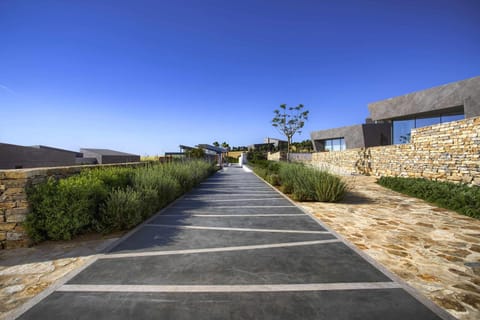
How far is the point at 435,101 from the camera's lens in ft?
48.6

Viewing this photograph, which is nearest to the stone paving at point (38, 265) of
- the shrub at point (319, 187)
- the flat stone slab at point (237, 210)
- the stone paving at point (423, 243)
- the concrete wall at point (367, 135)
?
the flat stone slab at point (237, 210)

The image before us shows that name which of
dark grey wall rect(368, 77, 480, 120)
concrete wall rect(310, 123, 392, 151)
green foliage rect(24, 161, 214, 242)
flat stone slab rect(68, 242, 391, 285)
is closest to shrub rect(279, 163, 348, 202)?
flat stone slab rect(68, 242, 391, 285)

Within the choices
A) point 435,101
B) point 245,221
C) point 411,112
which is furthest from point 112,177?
point 411,112

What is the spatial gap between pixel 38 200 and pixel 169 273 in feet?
9.38

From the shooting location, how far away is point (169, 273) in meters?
2.34

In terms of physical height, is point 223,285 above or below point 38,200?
below

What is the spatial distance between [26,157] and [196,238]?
19.3 meters

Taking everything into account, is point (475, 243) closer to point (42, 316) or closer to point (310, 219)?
point (310, 219)

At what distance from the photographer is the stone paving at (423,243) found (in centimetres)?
207

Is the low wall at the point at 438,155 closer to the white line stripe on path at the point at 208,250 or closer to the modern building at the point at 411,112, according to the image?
the white line stripe on path at the point at 208,250

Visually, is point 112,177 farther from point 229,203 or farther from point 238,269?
point 238,269

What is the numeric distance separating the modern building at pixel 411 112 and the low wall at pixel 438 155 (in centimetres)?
706

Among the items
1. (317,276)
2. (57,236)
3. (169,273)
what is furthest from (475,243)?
(57,236)

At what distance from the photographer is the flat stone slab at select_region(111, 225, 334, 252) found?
3.10 m
